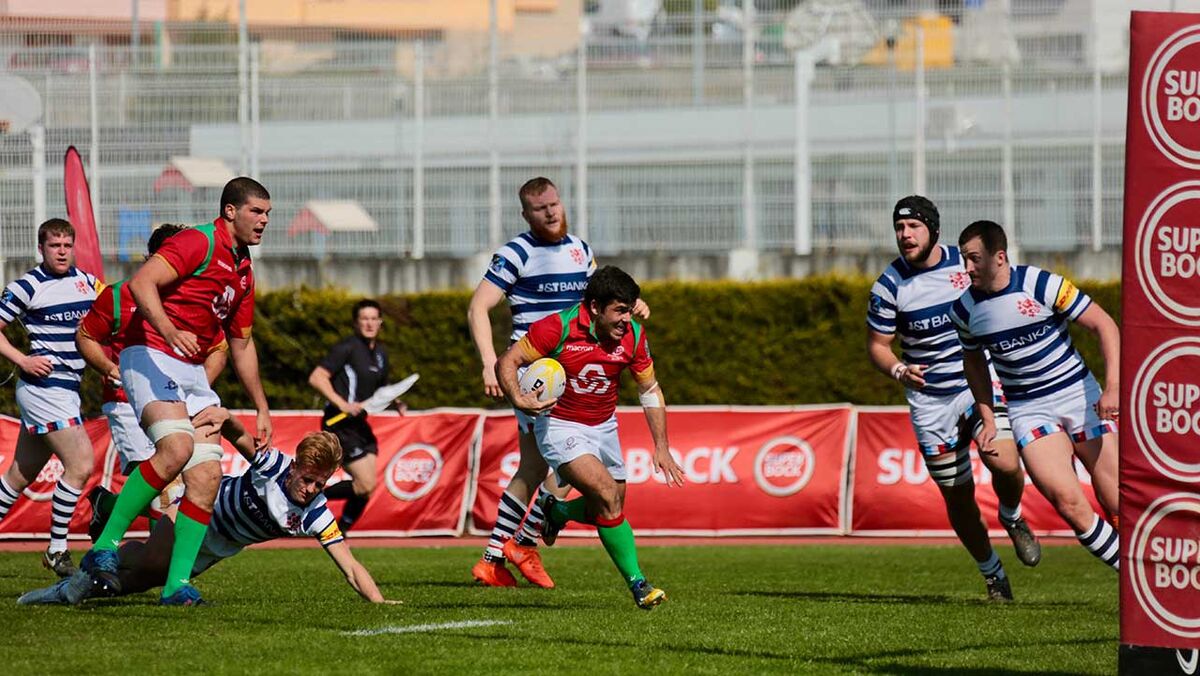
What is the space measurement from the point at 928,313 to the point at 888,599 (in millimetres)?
1828

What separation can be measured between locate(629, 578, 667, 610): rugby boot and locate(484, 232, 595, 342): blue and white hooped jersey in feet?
7.99

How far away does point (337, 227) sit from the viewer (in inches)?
869

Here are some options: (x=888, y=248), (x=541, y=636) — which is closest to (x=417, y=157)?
(x=888, y=248)

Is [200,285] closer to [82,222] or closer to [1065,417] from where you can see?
[1065,417]

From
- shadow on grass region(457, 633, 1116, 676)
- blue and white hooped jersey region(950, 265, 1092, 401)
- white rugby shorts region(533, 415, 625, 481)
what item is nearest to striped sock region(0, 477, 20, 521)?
white rugby shorts region(533, 415, 625, 481)

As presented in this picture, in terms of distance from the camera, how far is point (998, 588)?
410 inches

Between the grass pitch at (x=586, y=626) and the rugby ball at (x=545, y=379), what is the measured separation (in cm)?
121

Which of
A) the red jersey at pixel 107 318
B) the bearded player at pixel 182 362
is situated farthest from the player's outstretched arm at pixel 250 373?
the red jersey at pixel 107 318

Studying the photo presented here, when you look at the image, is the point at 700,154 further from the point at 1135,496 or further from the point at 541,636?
the point at 1135,496

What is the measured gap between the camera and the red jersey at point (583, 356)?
936cm

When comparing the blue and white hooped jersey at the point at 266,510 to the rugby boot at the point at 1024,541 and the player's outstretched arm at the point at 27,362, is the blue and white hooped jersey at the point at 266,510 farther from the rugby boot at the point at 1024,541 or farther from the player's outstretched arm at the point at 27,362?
the rugby boot at the point at 1024,541

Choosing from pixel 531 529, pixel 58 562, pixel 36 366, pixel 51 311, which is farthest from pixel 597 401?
pixel 51 311

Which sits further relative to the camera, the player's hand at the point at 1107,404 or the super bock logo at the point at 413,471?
the super bock logo at the point at 413,471

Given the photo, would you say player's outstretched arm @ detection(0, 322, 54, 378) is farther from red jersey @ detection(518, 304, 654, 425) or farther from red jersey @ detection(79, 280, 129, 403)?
red jersey @ detection(518, 304, 654, 425)
